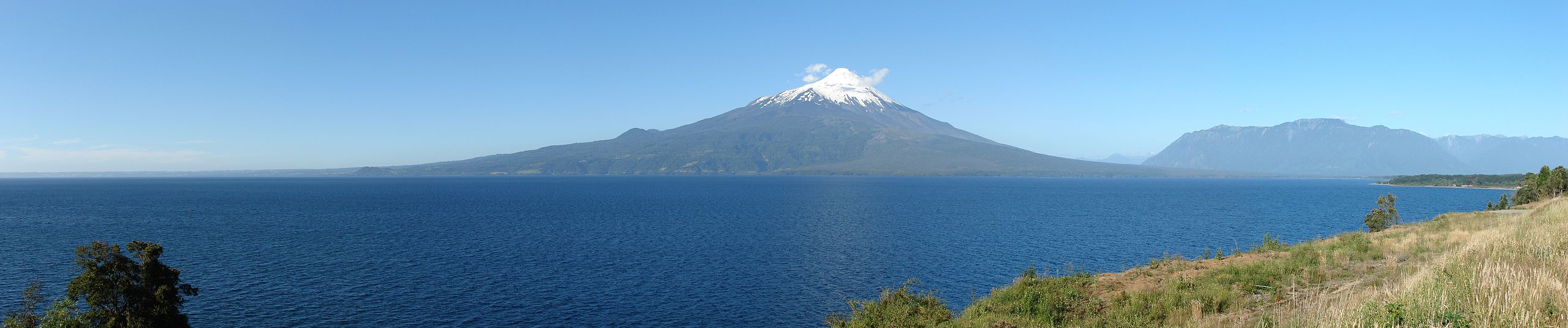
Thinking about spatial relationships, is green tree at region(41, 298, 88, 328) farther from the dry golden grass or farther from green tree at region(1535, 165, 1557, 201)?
green tree at region(1535, 165, 1557, 201)

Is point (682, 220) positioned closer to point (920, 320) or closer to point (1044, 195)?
point (920, 320)

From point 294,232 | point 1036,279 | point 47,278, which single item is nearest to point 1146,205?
point 1036,279

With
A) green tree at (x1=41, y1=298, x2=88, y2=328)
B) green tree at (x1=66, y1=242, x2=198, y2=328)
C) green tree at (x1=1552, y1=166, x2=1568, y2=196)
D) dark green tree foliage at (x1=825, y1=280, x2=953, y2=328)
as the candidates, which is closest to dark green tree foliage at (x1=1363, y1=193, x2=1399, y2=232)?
green tree at (x1=1552, y1=166, x2=1568, y2=196)

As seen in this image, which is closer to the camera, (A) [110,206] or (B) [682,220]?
(B) [682,220]

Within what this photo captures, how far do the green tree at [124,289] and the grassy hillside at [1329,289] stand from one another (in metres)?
29.7

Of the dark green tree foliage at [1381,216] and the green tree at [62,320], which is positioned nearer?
the green tree at [62,320]

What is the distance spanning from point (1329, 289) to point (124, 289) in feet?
149

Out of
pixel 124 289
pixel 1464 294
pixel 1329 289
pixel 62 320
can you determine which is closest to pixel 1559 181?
pixel 1329 289

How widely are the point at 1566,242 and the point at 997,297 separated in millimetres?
15619

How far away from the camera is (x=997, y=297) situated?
2788cm

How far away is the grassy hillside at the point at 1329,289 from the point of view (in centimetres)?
1084

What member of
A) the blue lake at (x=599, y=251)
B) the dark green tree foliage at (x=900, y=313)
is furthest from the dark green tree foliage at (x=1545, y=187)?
the dark green tree foliage at (x=900, y=313)

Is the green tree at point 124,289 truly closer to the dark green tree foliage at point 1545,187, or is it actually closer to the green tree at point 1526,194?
the dark green tree foliage at point 1545,187

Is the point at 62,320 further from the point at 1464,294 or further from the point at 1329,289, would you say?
the point at 1329,289
